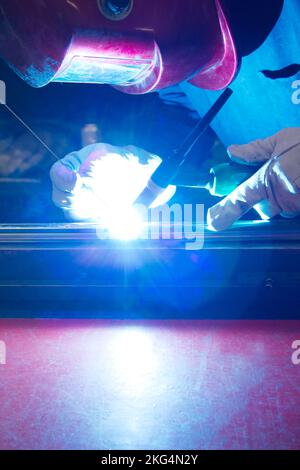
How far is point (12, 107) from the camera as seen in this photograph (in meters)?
2.27

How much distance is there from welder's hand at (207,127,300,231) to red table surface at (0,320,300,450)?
389 millimetres

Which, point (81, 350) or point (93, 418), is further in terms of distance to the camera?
point (81, 350)

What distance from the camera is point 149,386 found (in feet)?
2.46

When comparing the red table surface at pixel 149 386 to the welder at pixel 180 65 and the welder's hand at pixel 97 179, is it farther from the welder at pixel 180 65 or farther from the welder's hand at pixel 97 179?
the welder's hand at pixel 97 179

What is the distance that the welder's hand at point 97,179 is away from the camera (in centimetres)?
164

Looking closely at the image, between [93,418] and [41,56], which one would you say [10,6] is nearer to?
[41,56]

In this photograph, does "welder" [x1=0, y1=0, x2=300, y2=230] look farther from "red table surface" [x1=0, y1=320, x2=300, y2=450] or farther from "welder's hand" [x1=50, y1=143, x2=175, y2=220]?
"red table surface" [x1=0, y1=320, x2=300, y2=450]

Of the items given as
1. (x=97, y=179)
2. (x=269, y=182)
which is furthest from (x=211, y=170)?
(x=97, y=179)

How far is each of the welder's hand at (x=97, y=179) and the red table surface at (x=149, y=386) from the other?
28.1 inches

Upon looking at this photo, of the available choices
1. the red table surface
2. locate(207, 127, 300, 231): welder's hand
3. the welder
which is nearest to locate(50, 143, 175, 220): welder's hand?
the welder

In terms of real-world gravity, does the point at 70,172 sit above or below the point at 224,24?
below

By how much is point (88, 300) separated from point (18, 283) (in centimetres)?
20

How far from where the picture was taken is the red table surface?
1.98 ft
